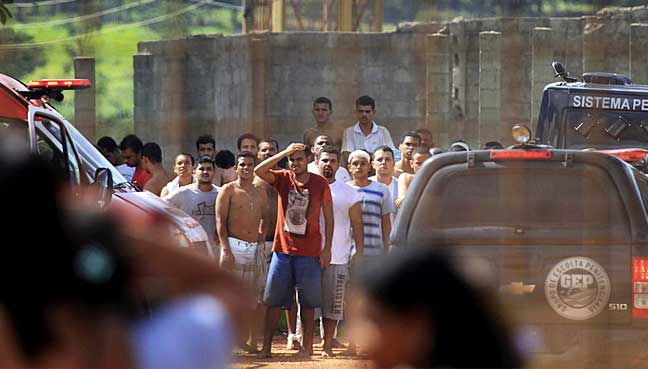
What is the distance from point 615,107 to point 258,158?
10.0 feet

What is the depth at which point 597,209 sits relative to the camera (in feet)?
24.5

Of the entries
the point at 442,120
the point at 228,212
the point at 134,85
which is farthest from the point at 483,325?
the point at 134,85

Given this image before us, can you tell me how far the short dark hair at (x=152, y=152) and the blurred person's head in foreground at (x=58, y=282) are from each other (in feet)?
30.7

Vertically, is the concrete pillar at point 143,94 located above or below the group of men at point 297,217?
above

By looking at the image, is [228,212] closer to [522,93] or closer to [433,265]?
[522,93]

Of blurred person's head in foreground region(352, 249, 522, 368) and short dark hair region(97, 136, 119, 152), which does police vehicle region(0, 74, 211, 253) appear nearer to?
short dark hair region(97, 136, 119, 152)

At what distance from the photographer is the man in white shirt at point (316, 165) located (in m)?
10.8

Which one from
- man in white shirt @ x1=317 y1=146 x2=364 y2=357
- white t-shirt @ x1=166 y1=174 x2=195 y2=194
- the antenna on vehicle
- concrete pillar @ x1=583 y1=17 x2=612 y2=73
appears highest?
concrete pillar @ x1=583 y1=17 x2=612 y2=73

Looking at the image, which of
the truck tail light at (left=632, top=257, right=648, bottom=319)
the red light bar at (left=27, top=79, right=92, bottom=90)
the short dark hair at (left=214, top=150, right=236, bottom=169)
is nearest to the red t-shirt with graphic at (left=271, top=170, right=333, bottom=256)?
the short dark hair at (left=214, top=150, right=236, bottom=169)

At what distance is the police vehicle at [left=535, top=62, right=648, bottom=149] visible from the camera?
12.1 metres

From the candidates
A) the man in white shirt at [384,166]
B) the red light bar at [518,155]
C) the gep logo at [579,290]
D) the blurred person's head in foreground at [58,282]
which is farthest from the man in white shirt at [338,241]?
the blurred person's head in foreground at [58,282]

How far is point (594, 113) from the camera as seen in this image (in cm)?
1226

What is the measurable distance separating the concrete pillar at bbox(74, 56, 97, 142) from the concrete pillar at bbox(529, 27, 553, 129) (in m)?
4.02

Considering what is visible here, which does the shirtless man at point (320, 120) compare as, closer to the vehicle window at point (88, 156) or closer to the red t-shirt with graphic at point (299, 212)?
the red t-shirt with graphic at point (299, 212)
